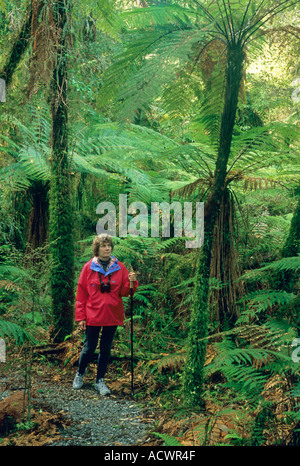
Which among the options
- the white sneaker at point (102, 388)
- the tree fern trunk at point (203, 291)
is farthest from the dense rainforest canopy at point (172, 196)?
the white sneaker at point (102, 388)

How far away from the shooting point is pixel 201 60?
3.52 m

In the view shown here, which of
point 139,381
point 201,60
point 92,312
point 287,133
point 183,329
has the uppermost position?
point 201,60

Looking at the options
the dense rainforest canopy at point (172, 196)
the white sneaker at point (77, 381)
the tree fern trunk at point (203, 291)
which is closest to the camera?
the dense rainforest canopy at point (172, 196)

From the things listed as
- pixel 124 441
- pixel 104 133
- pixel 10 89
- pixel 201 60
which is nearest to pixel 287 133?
pixel 201 60

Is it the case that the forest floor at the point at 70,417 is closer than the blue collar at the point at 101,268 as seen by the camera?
Yes

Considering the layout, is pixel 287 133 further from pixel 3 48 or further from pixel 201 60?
pixel 3 48

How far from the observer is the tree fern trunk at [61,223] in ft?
16.0

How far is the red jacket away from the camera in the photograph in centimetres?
396

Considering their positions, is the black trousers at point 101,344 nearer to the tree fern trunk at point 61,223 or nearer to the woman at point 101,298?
the woman at point 101,298

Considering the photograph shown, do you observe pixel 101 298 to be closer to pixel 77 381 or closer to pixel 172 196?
pixel 77 381

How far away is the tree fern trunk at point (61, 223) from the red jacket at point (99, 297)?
0.88m

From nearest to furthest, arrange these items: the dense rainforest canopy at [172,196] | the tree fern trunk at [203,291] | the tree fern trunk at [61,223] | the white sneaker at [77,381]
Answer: the dense rainforest canopy at [172,196], the tree fern trunk at [203,291], the white sneaker at [77,381], the tree fern trunk at [61,223]
